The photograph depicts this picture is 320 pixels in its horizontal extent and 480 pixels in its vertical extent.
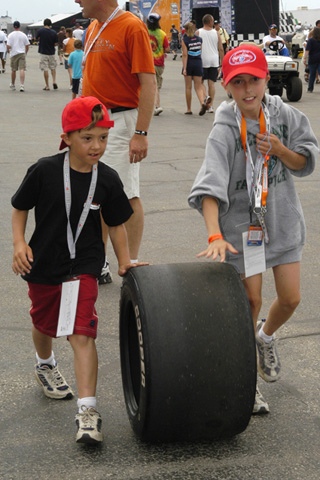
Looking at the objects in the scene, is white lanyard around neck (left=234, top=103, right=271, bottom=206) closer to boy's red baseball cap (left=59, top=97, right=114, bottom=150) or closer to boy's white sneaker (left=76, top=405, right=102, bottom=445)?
boy's red baseball cap (left=59, top=97, right=114, bottom=150)

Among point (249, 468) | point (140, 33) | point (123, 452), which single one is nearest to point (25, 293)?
point (140, 33)

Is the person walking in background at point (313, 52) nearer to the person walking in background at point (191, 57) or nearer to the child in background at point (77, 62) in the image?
the person walking in background at point (191, 57)

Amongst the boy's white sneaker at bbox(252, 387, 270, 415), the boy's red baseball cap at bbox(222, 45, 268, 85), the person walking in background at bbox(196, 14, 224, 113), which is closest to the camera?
the boy's red baseball cap at bbox(222, 45, 268, 85)

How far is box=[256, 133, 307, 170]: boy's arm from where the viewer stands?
3.19 meters

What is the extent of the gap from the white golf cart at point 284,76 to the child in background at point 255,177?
1374 cm

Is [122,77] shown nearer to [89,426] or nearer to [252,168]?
[252,168]

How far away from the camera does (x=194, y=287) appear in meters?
2.93

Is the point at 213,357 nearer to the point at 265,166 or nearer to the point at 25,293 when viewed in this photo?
the point at 265,166

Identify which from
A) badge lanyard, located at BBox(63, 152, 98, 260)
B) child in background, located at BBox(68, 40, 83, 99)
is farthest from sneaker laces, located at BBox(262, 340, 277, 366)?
child in background, located at BBox(68, 40, 83, 99)

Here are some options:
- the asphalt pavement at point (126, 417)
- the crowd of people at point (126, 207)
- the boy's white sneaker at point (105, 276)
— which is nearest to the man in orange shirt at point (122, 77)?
the boy's white sneaker at point (105, 276)

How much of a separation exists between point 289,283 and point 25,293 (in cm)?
235

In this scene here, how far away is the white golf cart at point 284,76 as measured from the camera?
16859 mm

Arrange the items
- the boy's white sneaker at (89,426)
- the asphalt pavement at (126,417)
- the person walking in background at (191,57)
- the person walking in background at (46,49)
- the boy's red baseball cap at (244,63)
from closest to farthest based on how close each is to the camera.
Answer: the asphalt pavement at (126,417) < the boy's white sneaker at (89,426) < the boy's red baseball cap at (244,63) < the person walking in background at (191,57) < the person walking in background at (46,49)

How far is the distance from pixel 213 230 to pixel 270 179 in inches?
16.8
